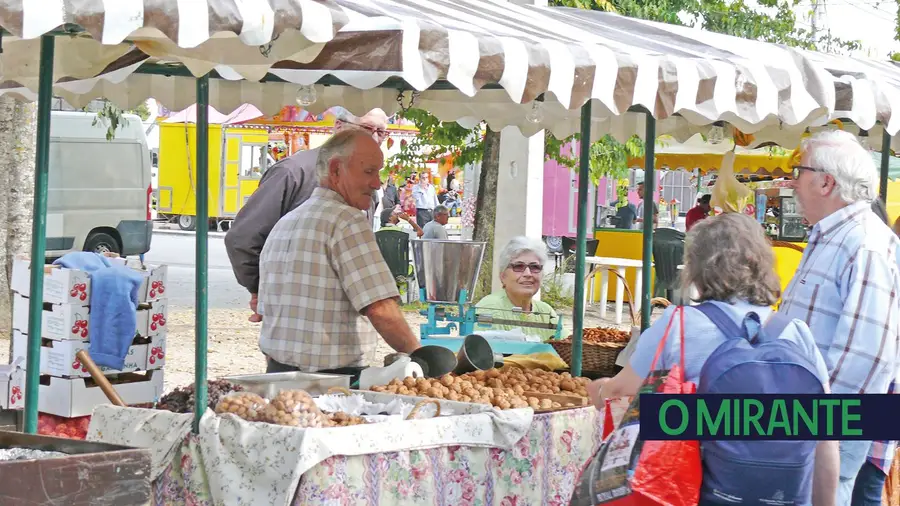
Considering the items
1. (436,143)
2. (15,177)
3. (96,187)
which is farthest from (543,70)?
(96,187)

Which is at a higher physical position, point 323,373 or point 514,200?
point 514,200

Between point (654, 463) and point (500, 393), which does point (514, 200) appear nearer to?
point (500, 393)

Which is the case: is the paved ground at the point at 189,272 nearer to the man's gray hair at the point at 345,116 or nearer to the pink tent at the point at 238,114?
the pink tent at the point at 238,114

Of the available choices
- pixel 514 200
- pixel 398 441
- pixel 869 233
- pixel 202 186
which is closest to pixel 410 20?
pixel 202 186

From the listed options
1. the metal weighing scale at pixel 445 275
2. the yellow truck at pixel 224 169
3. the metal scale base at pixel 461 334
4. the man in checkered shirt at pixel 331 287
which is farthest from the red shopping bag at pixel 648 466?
the yellow truck at pixel 224 169

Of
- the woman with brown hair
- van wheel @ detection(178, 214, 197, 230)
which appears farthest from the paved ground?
the woman with brown hair

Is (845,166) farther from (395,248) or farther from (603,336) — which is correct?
(395,248)

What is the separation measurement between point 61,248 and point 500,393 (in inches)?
553

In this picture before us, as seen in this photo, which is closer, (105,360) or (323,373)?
(323,373)

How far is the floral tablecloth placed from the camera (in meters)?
3.57

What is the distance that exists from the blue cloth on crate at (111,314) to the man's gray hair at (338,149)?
1.60 metres

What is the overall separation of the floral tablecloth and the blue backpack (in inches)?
40.9

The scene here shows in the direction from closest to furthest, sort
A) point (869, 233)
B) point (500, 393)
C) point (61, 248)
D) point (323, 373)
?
point (869, 233) → point (500, 393) → point (323, 373) → point (61, 248)

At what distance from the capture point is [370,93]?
602 cm
